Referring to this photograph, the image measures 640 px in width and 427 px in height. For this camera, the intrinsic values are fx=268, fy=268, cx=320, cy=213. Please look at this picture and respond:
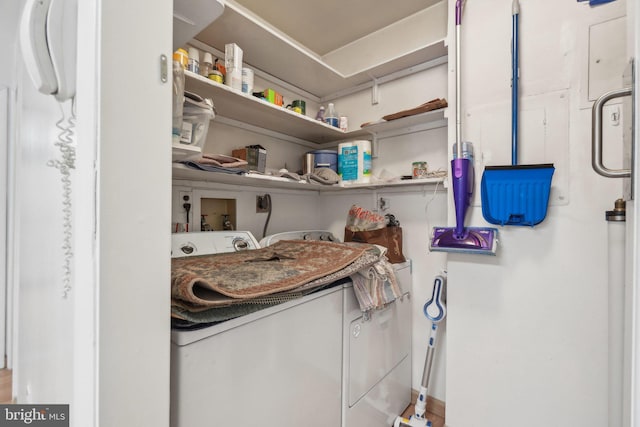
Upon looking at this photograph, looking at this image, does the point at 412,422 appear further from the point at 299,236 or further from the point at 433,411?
the point at 299,236

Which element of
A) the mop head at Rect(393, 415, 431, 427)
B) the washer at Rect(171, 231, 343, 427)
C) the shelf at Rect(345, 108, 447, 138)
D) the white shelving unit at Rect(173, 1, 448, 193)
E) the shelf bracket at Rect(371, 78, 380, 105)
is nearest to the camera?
the washer at Rect(171, 231, 343, 427)

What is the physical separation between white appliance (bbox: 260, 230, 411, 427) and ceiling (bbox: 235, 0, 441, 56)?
54.3 inches

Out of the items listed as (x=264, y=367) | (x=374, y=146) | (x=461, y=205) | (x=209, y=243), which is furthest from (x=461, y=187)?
(x=209, y=243)

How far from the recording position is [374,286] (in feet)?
4.11

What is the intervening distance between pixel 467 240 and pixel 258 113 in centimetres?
127

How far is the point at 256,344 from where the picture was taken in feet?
2.70

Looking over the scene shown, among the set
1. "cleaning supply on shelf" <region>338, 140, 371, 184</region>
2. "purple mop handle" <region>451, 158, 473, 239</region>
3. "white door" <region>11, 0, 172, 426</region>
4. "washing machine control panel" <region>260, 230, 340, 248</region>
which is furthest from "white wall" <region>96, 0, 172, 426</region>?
"cleaning supply on shelf" <region>338, 140, 371, 184</region>

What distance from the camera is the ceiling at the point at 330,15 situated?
161cm

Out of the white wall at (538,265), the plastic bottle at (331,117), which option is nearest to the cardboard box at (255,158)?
the plastic bottle at (331,117)

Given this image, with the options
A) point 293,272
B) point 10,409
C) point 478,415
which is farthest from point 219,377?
point 478,415

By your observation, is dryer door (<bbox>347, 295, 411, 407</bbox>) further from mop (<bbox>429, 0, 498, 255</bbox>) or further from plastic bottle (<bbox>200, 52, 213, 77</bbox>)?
plastic bottle (<bbox>200, 52, 213, 77</bbox>)

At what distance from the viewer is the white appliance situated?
1204mm

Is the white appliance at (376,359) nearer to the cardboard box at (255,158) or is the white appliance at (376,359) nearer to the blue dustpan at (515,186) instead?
the cardboard box at (255,158)

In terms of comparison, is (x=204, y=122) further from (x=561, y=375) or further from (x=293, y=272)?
(x=561, y=375)
